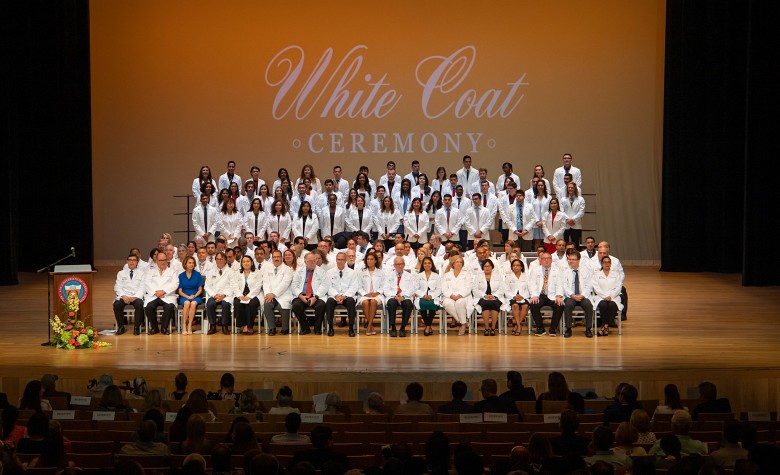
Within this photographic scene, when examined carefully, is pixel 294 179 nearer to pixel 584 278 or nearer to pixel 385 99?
pixel 385 99

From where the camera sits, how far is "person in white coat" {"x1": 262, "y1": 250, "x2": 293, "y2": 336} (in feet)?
36.6

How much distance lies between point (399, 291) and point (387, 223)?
305cm

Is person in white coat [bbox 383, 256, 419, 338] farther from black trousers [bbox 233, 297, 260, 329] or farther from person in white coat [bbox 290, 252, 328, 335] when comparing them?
black trousers [bbox 233, 297, 260, 329]

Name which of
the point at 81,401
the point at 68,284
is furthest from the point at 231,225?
the point at 81,401

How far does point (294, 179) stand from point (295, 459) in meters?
12.1

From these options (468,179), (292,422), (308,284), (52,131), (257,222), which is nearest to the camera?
(292,422)

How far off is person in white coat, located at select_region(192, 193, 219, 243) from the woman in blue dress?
9.59ft

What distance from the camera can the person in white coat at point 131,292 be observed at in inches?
435

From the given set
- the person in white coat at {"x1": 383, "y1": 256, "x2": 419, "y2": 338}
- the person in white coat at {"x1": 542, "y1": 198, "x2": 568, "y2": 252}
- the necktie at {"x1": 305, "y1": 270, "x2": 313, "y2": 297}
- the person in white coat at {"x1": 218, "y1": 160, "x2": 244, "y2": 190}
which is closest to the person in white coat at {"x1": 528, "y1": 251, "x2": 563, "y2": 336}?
the person in white coat at {"x1": 383, "y1": 256, "x2": 419, "y2": 338}

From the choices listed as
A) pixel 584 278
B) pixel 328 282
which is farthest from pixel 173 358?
pixel 584 278

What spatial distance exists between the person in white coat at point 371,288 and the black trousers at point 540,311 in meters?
1.68

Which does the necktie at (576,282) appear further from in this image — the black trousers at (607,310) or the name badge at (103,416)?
the name badge at (103,416)

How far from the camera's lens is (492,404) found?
269 inches

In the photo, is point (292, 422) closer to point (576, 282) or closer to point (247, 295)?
point (247, 295)
